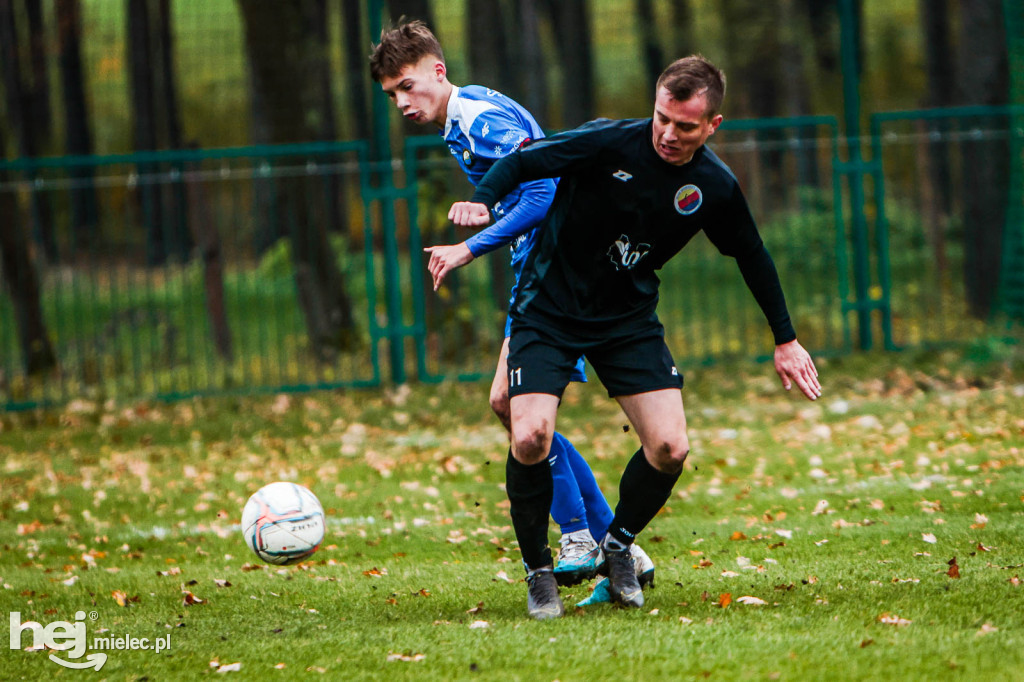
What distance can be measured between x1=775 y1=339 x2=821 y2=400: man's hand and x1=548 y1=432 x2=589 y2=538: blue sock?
92cm

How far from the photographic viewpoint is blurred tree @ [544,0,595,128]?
1798 centimetres

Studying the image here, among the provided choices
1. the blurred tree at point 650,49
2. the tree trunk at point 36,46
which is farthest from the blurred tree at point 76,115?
the blurred tree at point 650,49

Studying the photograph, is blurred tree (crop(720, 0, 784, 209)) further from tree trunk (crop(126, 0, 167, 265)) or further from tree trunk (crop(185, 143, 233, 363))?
tree trunk (crop(126, 0, 167, 265))

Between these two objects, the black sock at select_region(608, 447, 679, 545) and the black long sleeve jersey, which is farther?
the black sock at select_region(608, 447, 679, 545)

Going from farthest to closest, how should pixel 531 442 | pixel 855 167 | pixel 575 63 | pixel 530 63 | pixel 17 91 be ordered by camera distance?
pixel 575 63 < pixel 530 63 < pixel 17 91 < pixel 855 167 < pixel 531 442

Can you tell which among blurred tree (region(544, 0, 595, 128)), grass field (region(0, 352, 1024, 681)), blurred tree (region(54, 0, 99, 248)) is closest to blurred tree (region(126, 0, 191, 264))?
blurred tree (region(54, 0, 99, 248))

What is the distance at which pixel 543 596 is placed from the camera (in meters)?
4.48

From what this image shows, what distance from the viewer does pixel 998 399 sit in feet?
30.0

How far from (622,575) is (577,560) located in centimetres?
28

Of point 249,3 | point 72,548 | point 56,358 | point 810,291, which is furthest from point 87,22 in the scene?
point 72,548

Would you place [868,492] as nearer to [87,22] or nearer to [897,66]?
[87,22]

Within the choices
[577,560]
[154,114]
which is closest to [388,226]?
[577,560]

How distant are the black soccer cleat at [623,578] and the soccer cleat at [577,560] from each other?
140mm

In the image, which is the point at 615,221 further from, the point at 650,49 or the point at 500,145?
the point at 650,49
